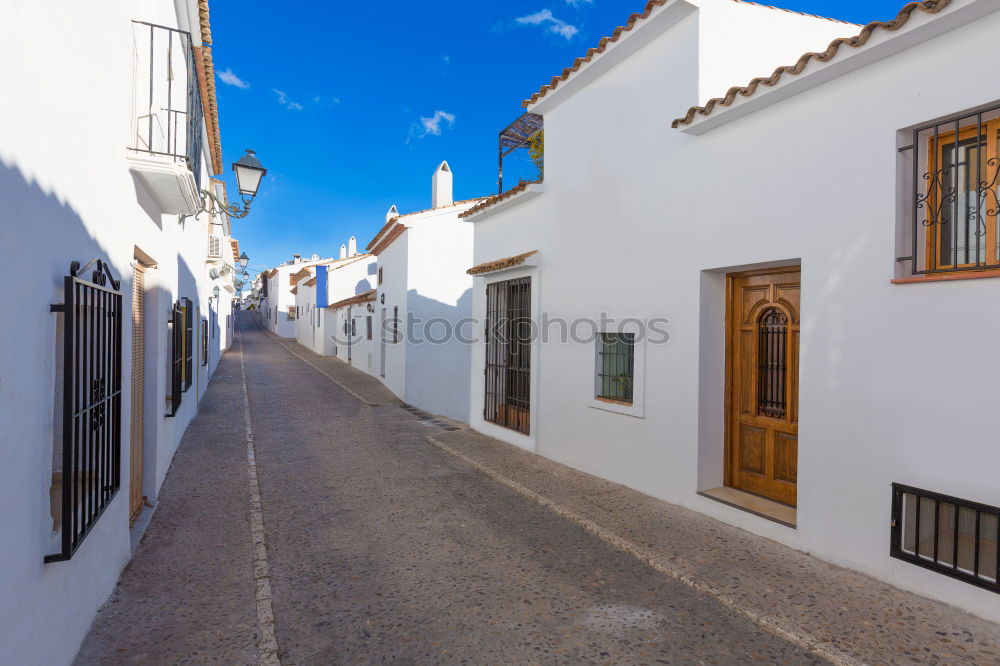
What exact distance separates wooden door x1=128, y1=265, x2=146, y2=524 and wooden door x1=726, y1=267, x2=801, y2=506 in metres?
5.74

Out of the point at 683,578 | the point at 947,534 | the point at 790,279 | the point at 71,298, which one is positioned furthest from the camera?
the point at 790,279

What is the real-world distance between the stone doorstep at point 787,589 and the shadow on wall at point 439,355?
597 centimetres

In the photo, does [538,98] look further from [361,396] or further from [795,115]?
[361,396]

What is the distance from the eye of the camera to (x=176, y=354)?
22.8 ft

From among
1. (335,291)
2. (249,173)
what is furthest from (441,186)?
(335,291)

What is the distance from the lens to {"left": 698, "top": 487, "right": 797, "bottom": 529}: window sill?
4523mm

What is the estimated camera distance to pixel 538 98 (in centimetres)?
778

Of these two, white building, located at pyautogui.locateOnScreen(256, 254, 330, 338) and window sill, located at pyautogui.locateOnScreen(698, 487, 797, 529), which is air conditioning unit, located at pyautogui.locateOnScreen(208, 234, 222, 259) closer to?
window sill, located at pyautogui.locateOnScreen(698, 487, 797, 529)

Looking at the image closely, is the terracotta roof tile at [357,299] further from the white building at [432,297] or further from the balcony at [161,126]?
the balcony at [161,126]

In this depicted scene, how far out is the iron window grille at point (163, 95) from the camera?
445 centimetres

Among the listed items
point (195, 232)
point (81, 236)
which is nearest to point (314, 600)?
point (81, 236)

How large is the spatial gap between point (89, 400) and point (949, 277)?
5309 millimetres

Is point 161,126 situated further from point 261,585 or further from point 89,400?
point 261,585

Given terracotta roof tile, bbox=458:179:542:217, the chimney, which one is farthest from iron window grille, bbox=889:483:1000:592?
the chimney
